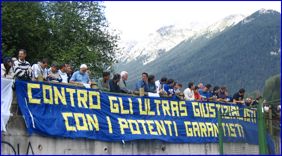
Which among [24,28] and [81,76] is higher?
[24,28]

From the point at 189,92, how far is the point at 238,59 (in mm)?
99717

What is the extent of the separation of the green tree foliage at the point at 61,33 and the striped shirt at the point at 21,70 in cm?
1333

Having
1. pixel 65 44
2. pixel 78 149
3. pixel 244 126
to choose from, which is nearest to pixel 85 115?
pixel 78 149

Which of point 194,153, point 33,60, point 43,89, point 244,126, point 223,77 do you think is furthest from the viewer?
point 223,77

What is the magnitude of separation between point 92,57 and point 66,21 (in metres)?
3.80

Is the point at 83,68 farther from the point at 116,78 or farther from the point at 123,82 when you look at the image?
the point at 123,82

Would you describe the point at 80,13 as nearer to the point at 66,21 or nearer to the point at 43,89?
the point at 66,21

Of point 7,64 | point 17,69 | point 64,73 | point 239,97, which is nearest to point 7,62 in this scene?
point 7,64

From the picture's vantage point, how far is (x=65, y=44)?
32.5m

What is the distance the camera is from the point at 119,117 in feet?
48.8

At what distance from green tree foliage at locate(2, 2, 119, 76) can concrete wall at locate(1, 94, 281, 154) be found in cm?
1260

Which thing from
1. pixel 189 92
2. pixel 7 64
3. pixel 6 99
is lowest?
pixel 6 99

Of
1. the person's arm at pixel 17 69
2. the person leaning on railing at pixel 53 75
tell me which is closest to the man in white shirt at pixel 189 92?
the person leaning on railing at pixel 53 75

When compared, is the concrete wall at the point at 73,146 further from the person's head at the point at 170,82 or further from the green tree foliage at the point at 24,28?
the green tree foliage at the point at 24,28
